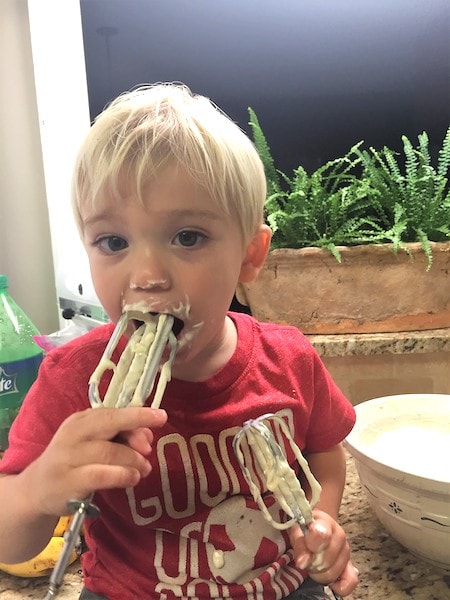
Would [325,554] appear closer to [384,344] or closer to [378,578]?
[378,578]

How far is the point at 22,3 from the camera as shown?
4.50 ft

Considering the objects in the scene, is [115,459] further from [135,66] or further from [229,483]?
[135,66]

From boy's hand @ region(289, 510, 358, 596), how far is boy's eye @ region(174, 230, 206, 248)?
305 millimetres

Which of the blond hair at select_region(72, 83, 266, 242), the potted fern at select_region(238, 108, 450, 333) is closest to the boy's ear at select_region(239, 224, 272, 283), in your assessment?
the blond hair at select_region(72, 83, 266, 242)

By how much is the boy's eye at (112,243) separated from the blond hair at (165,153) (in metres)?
0.04

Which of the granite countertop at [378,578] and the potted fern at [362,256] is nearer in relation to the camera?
the granite countertop at [378,578]

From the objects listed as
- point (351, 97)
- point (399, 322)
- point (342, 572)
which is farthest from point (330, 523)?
point (351, 97)

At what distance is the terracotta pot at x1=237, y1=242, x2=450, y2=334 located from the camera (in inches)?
43.5

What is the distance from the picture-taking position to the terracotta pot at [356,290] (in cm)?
111

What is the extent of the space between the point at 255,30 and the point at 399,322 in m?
0.78

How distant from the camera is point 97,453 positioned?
47 cm

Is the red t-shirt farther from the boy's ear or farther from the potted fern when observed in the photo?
the potted fern

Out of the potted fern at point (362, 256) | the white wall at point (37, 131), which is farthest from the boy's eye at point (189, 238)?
the white wall at point (37, 131)

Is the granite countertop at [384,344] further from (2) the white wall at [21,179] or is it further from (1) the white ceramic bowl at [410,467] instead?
(2) the white wall at [21,179]
